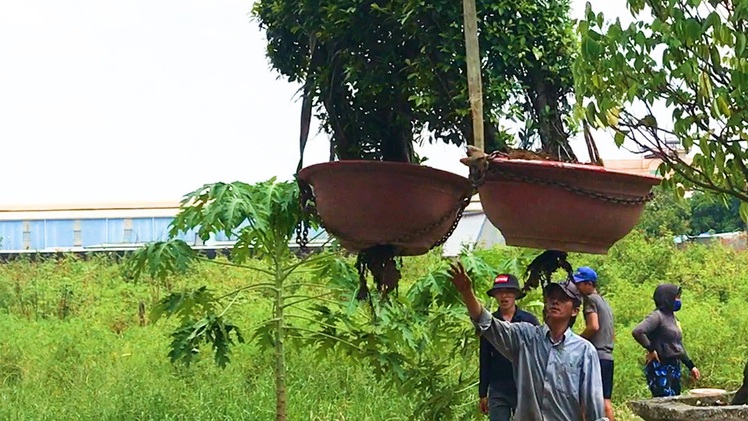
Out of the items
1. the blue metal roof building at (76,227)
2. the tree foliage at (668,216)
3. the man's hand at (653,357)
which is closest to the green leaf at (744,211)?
the man's hand at (653,357)

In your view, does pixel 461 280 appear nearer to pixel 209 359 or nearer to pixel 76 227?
pixel 209 359

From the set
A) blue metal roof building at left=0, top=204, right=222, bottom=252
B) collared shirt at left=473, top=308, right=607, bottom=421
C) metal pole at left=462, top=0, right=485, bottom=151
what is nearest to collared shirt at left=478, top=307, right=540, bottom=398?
collared shirt at left=473, top=308, right=607, bottom=421

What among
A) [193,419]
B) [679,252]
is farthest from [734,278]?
[193,419]

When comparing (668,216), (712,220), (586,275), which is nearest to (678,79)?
(586,275)

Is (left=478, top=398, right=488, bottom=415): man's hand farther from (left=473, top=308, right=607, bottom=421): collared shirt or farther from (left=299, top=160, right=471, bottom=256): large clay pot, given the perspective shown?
(left=299, top=160, right=471, bottom=256): large clay pot

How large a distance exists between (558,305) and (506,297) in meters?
1.03

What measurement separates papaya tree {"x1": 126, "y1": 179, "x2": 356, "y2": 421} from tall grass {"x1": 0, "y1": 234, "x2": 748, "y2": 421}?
1.22ft

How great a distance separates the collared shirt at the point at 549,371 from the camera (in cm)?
392

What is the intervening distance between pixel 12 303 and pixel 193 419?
6.81m

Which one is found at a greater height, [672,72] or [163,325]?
[672,72]

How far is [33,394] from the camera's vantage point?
862cm

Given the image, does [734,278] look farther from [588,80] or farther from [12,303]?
[588,80]

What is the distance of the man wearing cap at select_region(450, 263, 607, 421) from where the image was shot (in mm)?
3879

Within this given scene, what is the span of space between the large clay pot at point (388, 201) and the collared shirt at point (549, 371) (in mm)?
786
